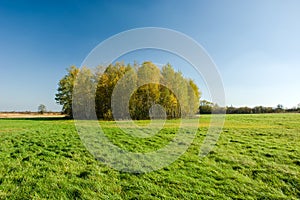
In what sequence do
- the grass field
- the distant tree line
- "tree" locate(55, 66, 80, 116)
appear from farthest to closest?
the distant tree line → "tree" locate(55, 66, 80, 116) → the grass field

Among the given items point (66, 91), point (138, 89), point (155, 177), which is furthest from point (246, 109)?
point (155, 177)

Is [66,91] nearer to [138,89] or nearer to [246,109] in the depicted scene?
[138,89]

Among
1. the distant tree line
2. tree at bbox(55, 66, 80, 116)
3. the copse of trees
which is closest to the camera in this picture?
the copse of trees

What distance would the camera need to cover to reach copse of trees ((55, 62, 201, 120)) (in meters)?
33.5

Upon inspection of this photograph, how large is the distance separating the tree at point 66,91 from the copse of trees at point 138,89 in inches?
280

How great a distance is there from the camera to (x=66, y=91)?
49.0m

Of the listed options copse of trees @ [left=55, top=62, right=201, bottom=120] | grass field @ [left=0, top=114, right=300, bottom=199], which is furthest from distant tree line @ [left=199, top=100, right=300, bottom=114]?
grass field @ [left=0, top=114, right=300, bottom=199]

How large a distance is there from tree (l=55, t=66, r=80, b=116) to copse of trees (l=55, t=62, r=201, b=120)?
7.11 metres

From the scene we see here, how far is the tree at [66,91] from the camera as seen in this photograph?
48.0 metres

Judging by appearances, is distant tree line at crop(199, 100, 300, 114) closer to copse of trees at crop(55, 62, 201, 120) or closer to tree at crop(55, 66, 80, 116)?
copse of trees at crop(55, 62, 201, 120)

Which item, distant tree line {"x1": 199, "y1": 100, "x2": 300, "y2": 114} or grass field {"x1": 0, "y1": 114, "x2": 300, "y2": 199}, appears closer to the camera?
grass field {"x1": 0, "y1": 114, "x2": 300, "y2": 199}

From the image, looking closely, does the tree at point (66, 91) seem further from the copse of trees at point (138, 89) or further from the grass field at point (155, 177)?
the grass field at point (155, 177)

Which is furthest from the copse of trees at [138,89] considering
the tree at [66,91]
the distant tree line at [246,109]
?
the distant tree line at [246,109]

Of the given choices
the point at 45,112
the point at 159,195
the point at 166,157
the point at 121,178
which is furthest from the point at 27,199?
the point at 45,112
